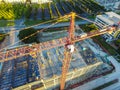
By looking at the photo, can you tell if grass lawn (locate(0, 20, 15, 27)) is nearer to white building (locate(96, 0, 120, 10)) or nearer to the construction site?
the construction site

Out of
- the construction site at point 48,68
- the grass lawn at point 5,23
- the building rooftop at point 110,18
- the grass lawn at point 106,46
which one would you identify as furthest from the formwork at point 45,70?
the grass lawn at point 5,23

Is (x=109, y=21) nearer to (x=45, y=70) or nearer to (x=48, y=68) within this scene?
(x=48, y=68)

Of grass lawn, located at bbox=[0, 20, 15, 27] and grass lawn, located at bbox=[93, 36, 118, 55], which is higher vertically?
grass lawn, located at bbox=[0, 20, 15, 27]

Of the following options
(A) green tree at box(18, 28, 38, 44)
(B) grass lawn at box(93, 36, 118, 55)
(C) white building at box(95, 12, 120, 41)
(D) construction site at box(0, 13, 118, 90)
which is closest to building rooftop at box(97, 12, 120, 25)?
(C) white building at box(95, 12, 120, 41)

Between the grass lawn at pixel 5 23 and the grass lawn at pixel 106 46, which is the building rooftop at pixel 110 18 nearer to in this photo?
the grass lawn at pixel 106 46

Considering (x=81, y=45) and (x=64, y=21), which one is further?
(x=64, y=21)

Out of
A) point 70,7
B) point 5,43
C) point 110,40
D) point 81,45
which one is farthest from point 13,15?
point 110,40

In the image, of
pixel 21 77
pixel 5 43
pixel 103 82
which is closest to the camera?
pixel 21 77

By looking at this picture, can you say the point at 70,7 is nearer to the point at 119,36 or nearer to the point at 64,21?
the point at 64,21
